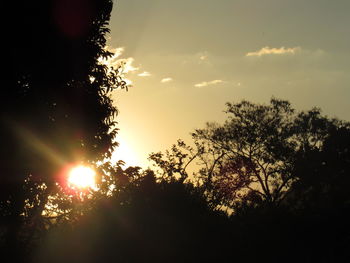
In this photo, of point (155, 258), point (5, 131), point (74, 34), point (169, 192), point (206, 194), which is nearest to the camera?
point (5, 131)

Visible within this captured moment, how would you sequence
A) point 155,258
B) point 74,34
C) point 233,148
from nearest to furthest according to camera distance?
point 74,34 → point 155,258 → point 233,148

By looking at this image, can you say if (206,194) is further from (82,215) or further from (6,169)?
(6,169)

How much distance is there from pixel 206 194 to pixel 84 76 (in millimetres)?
11901

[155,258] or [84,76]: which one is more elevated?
[84,76]

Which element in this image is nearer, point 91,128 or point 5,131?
point 5,131

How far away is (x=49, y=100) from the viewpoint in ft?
54.6

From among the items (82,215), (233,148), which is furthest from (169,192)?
(233,148)

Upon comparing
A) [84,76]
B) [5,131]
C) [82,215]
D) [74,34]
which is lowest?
[82,215]

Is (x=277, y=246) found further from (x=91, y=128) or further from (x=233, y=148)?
(x=233, y=148)

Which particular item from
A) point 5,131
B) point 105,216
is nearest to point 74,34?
point 5,131

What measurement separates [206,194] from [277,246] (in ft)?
17.5

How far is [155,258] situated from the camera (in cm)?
2173

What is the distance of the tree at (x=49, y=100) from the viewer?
15.1m

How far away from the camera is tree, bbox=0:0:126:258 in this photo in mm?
15133
